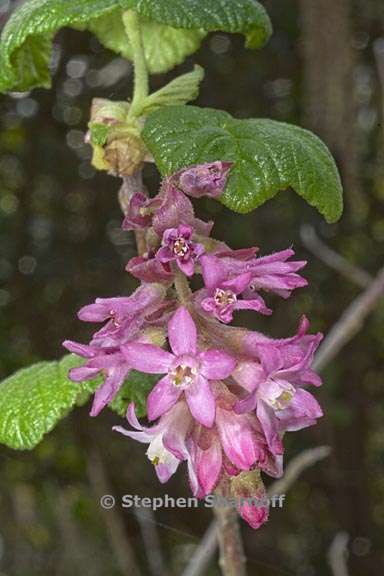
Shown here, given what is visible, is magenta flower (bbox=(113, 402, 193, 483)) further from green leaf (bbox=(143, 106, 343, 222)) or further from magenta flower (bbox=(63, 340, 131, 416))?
green leaf (bbox=(143, 106, 343, 222))

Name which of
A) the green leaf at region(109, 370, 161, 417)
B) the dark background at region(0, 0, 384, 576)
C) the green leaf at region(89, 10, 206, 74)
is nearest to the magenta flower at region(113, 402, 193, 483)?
the green leaf at region(109, 370, 161, 417)

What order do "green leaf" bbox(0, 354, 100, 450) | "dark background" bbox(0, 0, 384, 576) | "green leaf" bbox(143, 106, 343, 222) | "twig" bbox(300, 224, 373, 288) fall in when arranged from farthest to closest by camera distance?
1. "dark background" bbox(0, 0, 384, 576)
2. "twig" bbox(300, 224, 373, 288)
3. "green leaf" bbox(0, 354, 100, 450)
4. "green leaf" bbox(143, 106, 343, 222)

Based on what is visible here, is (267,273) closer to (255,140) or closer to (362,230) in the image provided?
(255,140)

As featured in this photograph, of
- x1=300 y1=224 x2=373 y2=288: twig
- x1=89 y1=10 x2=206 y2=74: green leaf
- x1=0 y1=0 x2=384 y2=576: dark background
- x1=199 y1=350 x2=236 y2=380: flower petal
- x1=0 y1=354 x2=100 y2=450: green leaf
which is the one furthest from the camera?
x1=0 y1=0 x2=384 y2=576: dark background

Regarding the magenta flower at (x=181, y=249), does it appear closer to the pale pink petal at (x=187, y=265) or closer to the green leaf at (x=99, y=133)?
the pale pink petal at (x=187, y=265)

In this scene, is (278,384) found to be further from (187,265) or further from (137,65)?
(137,65)

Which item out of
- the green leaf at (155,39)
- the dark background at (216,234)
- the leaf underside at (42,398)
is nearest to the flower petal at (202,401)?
the leaf underside at (42,398)

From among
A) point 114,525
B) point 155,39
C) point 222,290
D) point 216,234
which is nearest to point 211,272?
point 222,290
